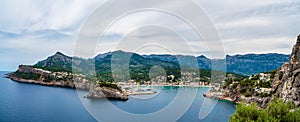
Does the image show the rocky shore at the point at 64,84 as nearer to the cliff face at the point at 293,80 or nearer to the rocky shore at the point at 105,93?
the rocky shore at the point at 105,93

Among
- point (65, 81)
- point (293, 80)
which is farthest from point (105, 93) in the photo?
point (293, 80)

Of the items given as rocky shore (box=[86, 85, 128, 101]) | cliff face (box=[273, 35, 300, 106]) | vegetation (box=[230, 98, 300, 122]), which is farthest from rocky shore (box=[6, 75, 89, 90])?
vegetation (box=[230, 98, 300, 122])

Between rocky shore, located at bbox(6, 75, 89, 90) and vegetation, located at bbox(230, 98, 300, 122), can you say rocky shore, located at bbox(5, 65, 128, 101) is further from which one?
vegetation, located at bbox(230, 98, 300, 122)

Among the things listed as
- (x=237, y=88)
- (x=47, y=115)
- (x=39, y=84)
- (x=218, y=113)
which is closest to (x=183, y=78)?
(x=237, y=88)

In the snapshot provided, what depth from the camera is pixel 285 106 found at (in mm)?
10891

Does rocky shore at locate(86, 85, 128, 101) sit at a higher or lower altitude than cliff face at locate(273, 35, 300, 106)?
lower

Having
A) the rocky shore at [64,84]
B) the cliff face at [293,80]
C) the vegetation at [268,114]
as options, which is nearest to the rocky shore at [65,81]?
the rocky shore at [64,84]

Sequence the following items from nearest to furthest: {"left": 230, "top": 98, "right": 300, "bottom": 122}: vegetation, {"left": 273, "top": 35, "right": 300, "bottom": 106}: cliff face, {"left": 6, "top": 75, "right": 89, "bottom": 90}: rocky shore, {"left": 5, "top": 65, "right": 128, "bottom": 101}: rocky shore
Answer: {"left": 230, "top": 98, "right": 300, "bottom": 122}: vegetation, {"left": 273, "top": 35, "right": 300, "bottom": 106}: cliff face, {"left": 5, "top": 65, "right": 128, "bottom": 101}: rocky shore, {"left": 6, "top": 75, "right": 89, "bottom": 90}: rocky shore

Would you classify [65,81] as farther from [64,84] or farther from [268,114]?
[268,114]

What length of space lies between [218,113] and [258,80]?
742 inches

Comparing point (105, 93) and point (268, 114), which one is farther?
point (105, 93)

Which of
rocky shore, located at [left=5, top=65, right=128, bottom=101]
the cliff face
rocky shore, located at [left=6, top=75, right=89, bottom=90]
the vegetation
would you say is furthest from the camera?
rocky shore, located at [left=6, top=75, right=89, bottom=90]

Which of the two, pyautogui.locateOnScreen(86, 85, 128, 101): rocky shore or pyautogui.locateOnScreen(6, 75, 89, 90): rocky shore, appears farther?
pyautogui.locateOnScreen(6, 75, 89, 90): rocky shore

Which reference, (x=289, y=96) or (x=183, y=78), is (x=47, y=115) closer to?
(x=289, y=96)
